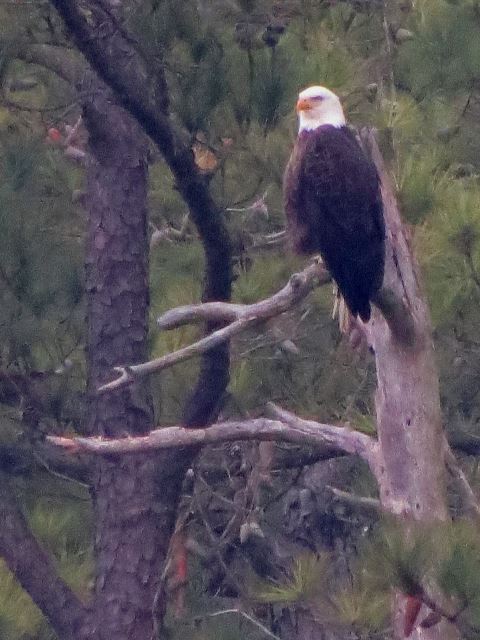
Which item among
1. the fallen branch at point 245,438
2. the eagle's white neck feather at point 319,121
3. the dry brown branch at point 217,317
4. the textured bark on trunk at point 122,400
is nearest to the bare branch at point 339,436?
the fallen branch at point 245,438

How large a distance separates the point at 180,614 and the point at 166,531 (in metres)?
0.41

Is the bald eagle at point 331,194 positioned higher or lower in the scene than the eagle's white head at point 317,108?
lower

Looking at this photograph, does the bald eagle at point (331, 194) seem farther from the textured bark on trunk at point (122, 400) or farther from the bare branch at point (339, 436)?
the textured bark on trunk at point (122, 400)

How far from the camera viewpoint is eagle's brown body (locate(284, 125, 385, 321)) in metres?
2.68

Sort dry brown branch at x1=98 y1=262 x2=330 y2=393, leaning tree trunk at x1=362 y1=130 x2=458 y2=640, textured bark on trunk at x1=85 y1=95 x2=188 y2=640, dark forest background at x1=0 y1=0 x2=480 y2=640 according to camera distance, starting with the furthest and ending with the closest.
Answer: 1. textured bark on trunk at x1=85 y1=95 x2=188 y2=640
2. dark forest background at x1=0 y1=0 x2=480 y2=640
3. leaning tree trunk at x1=362 y1=130 x2=458 y2=640
4. dry brown branch at x1=98 y1=262 x2=330 y2=393

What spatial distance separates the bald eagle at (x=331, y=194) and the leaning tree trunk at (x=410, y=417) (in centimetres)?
7

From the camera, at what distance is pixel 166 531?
3.63 m

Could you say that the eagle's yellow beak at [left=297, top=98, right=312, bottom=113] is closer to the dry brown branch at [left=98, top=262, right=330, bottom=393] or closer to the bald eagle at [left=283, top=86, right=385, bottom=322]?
the bald eagle at [left=283, top=86, right=385, bottom=322]

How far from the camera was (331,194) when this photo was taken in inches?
118

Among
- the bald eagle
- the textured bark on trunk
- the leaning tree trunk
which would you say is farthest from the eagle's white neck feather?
the textured bark on trunk

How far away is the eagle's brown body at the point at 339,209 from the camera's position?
8.79ft

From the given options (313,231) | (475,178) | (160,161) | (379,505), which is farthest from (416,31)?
(379,505)

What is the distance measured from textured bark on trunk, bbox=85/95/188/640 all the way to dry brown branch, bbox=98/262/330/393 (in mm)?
1083

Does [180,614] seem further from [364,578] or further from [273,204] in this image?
[364,578]
